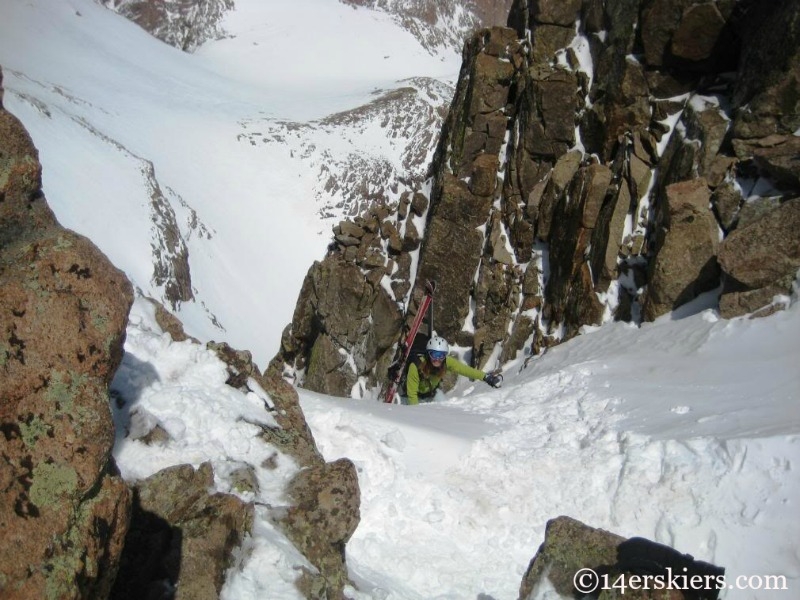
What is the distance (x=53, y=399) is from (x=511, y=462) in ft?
19.2

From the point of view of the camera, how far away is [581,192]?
15.7m

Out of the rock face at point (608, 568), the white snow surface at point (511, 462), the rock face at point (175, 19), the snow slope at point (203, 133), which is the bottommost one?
the snow slope at point (203, 133)

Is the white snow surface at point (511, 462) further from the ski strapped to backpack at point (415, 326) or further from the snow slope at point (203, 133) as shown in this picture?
the snow slope at point (203, 133)

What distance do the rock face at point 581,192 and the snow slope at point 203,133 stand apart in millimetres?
7653

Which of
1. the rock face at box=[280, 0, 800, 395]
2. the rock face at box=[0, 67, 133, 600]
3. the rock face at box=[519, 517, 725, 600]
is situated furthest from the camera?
the rock face at box=[280, 0, 800, 395]

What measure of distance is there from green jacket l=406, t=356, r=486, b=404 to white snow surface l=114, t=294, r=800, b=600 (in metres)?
1.21

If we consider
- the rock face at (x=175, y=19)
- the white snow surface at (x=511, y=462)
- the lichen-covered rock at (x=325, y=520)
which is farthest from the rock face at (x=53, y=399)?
the rock face at (x=175, y=19)

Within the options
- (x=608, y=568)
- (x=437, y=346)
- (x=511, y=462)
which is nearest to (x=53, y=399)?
(x=608, y=568)

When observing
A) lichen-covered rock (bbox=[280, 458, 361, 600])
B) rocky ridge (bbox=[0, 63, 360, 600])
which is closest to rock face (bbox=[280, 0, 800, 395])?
lichen-covered rock (bbox=[280, 458, 361, 600])

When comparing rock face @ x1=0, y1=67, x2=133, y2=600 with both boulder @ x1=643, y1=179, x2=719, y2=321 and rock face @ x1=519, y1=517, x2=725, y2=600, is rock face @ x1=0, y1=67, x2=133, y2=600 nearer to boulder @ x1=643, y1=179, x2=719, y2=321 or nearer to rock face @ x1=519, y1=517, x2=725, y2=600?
rock face @ x1=519, y1=517, x2=725, y2=600

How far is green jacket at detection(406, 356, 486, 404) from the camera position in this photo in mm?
11922

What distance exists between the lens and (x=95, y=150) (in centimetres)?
2639

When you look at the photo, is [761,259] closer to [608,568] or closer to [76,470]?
[608,568]

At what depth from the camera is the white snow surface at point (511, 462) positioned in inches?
243
